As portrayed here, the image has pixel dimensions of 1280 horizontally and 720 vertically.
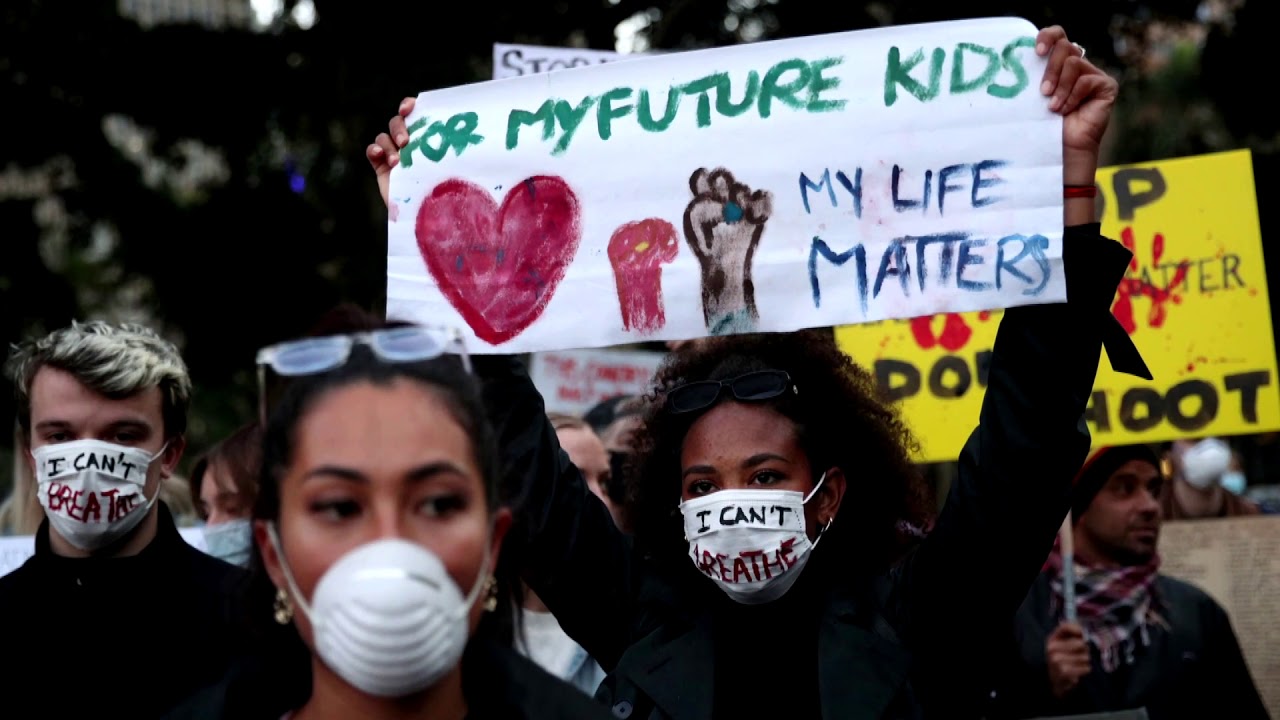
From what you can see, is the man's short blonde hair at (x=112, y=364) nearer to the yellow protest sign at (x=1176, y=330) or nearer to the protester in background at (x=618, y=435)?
the protester in background at (x=618, y=435)

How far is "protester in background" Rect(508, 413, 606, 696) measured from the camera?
4.77 m

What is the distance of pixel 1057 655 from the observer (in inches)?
211

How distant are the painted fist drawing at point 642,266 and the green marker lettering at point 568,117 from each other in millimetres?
249

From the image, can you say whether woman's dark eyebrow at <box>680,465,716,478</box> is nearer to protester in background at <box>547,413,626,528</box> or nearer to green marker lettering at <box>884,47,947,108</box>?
green marker lettering at <box>884,47,947,108</box>

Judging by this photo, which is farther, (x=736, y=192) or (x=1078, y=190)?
(x=736, y=192)

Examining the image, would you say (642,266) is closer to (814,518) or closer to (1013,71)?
(814,518)

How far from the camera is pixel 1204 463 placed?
7.38 meters

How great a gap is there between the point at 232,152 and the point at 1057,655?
704 centimetres

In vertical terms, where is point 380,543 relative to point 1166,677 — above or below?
above

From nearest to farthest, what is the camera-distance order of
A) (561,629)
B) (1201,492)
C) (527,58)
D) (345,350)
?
(345,350), (561,629), (527,58), (1201,492)

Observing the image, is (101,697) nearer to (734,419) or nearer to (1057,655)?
(734,419)

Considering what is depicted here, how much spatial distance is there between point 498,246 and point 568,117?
328 mm

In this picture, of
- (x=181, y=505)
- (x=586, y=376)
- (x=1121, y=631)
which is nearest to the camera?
(x=1121, y=631)

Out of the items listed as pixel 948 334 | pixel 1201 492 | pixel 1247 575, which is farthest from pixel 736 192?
pixel 1201 492
